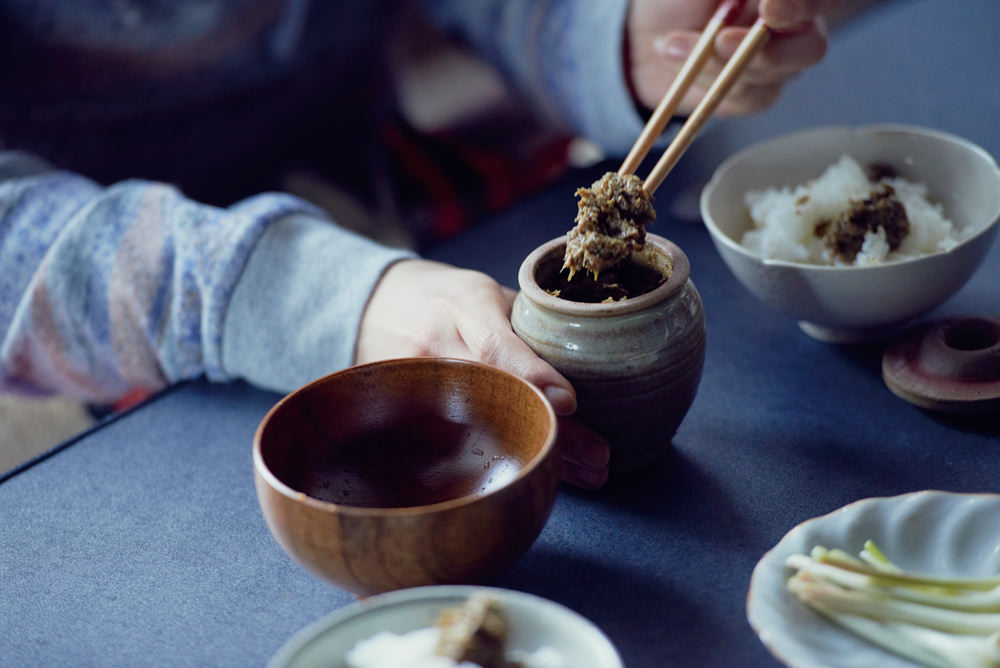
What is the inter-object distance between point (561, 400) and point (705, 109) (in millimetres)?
374

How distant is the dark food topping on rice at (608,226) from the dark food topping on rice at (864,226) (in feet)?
0.77

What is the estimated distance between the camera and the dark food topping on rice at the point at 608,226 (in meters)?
0.73

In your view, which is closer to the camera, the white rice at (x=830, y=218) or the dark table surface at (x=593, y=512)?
the dark table surface at (x=593, y=512)

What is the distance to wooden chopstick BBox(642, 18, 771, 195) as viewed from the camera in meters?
0.82

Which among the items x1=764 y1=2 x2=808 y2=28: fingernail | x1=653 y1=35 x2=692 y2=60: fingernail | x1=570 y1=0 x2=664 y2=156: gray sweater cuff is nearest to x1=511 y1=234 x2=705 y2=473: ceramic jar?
x1=764 y1=2 x2=808 y2=28: fingernail

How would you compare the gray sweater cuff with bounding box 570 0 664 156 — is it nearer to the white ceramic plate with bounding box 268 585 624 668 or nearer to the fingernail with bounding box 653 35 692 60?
the fingernail with bounding box 653 35 692 60

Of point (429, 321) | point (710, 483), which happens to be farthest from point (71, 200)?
point (710, 483)

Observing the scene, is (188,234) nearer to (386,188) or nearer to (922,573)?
(922,573)

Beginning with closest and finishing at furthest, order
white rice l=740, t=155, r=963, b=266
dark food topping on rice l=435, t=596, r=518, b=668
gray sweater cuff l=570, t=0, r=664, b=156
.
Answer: dark food topping on rice l=435, t=596, r=518, b=668
white rice l=740, t=155, r=963, b=266
gray sweater cuff l=570, t=0, r=664, b=156

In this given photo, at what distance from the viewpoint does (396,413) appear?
2.36 feet

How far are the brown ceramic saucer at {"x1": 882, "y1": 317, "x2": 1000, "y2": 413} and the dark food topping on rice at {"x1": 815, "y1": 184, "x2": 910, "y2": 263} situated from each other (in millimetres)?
95

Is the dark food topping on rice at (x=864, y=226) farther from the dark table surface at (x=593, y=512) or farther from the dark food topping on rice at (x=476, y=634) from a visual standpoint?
the dark food topping on rice at (x=476, y=634)

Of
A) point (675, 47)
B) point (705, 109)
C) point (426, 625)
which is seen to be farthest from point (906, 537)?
point (675, 47)

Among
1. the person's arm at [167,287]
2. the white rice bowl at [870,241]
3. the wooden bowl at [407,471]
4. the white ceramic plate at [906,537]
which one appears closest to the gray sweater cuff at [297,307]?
the person's arm at [167,287]
